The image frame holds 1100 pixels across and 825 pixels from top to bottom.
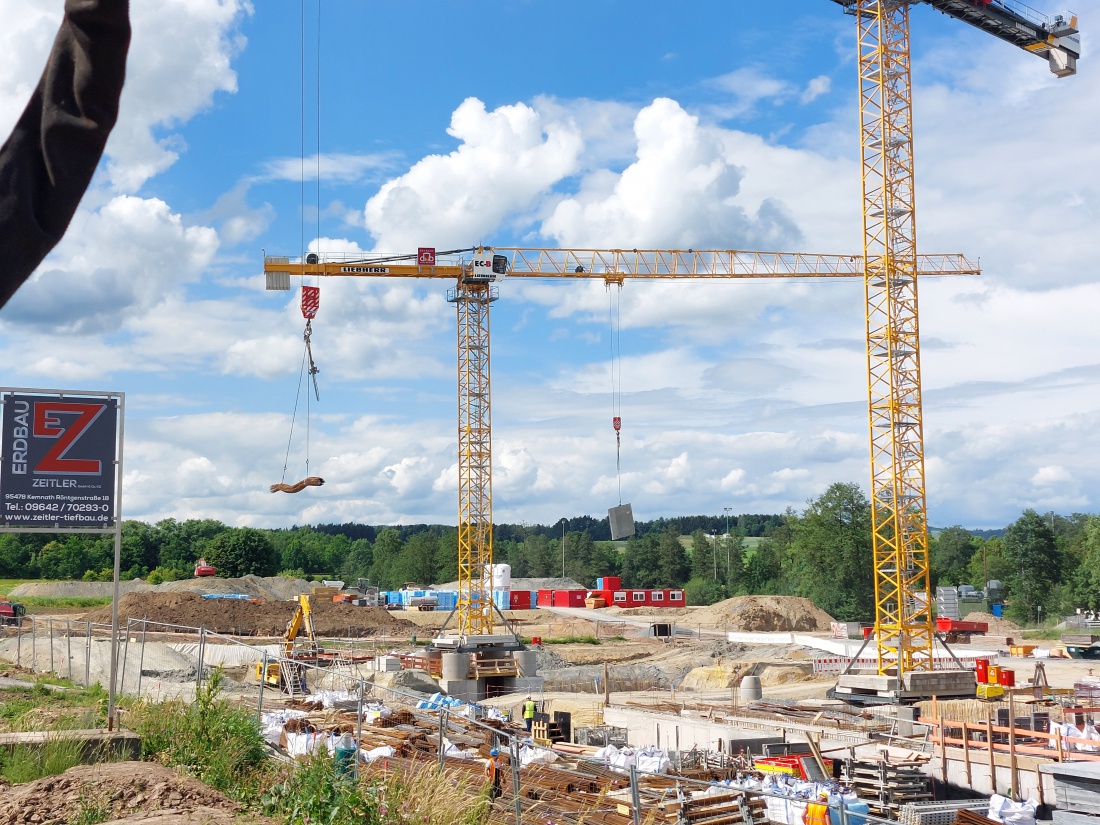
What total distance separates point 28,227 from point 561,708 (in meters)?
38.8

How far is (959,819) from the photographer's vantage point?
18531 millimetres

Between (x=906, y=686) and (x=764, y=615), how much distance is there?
5299 cm

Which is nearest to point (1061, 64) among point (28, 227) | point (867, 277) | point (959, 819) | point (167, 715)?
point (867, 277)

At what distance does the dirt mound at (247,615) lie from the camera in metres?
65.3

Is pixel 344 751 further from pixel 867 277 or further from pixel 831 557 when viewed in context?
pixel 831 557

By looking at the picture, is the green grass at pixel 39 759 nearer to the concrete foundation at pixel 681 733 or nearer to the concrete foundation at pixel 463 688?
the concrete foundation at pixel 681 733

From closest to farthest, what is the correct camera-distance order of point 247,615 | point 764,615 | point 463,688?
point 463,688 → point 247,615 → point 764,615

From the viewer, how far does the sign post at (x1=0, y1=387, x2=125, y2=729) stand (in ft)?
37.1

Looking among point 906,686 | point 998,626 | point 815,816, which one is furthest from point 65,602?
point 815,816

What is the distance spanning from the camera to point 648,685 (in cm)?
5206

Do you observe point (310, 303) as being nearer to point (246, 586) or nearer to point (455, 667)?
point (455, 667)

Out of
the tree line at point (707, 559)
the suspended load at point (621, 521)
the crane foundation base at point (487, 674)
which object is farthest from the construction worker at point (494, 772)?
the tree line at point (707, 559)

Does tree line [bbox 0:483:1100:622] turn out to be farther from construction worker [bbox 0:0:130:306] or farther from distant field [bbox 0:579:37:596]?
construction worker [bbox 0:0:130:306]

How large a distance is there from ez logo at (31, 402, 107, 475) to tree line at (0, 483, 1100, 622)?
73.2 metres
